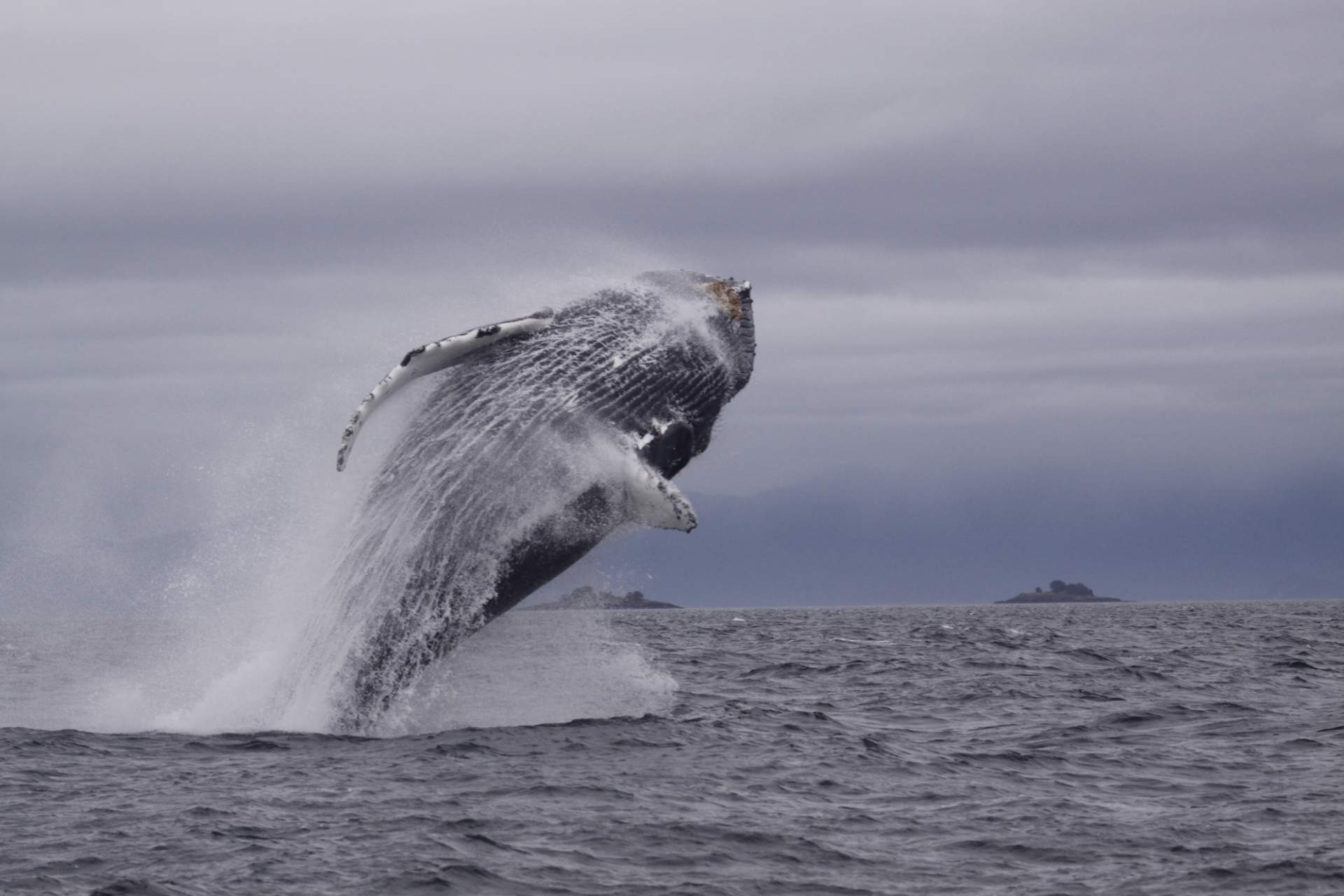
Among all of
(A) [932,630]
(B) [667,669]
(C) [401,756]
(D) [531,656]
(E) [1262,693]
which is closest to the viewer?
(C) [401,756]

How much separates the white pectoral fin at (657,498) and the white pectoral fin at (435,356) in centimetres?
126

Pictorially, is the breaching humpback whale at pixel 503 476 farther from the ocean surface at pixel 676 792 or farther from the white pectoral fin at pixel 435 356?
the ocean surface at pixel 676 792

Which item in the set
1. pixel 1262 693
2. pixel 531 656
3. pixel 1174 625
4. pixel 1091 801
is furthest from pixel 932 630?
pixel 1091 801

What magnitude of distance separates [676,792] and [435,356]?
3.42m

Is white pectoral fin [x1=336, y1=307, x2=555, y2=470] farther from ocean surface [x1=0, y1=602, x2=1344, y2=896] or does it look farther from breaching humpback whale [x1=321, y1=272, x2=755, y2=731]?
ocean surface [x1=0, y1=602, x2=1344, y2=896]

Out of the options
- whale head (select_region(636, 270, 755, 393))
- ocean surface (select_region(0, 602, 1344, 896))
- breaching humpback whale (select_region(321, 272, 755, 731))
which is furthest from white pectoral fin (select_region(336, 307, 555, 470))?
ocean surface (select_region(0, 602, 1344, 896))

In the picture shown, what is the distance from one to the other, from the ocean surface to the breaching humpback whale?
0.76 metres

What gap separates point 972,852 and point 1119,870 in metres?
0.81

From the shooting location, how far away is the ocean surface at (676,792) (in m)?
8.20

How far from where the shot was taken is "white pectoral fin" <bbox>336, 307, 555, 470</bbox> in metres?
10.5

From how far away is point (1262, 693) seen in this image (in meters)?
18.8

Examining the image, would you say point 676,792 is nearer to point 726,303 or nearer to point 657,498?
point 657,498

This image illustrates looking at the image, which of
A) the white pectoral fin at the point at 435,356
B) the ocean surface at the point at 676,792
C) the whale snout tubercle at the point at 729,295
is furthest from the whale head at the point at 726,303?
the ocean surface at the point at 676,792

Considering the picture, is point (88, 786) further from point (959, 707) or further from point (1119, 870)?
point (959, 707)
